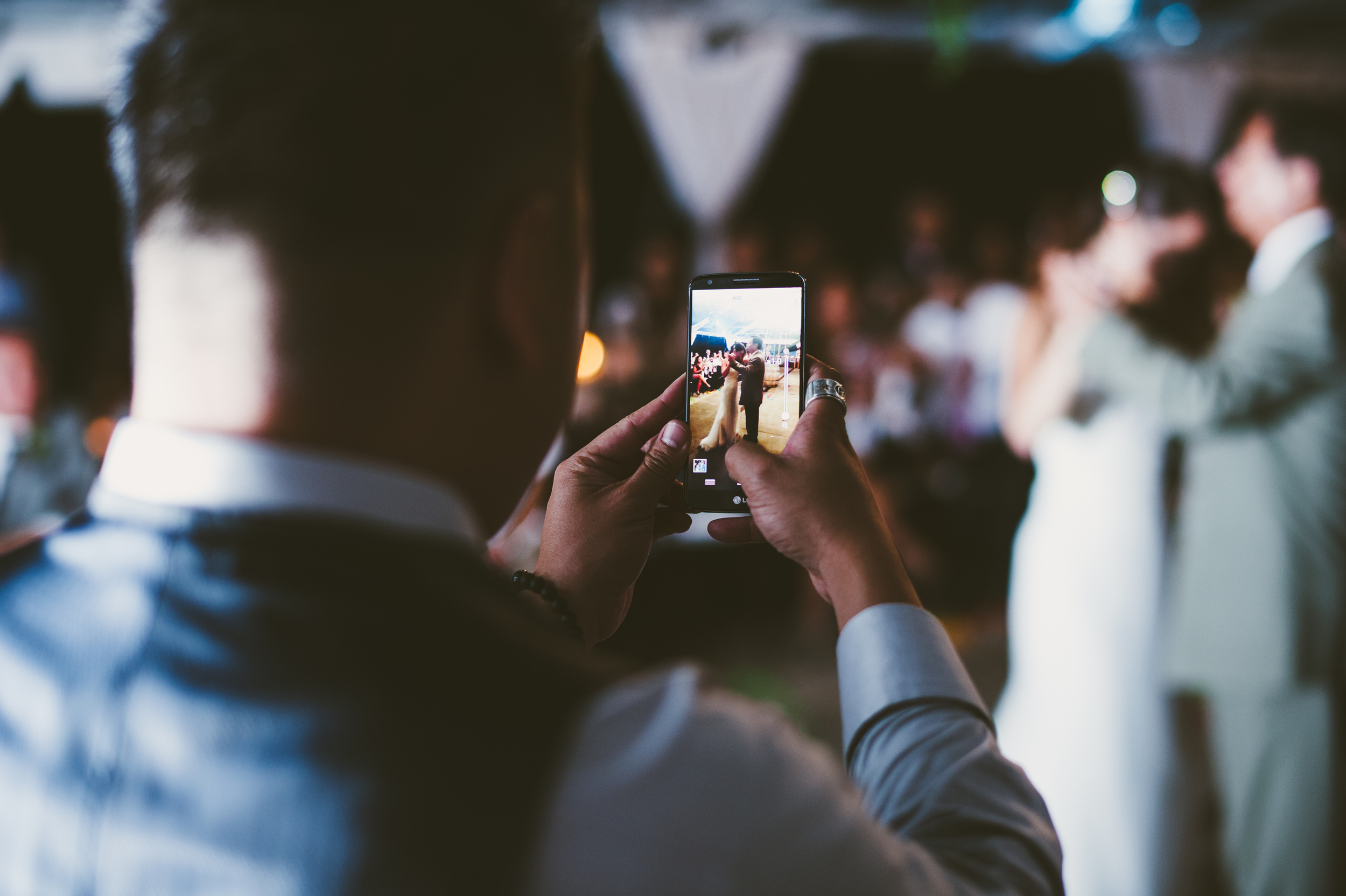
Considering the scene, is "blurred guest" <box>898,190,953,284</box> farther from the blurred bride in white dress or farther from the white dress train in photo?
the white dress train in photo

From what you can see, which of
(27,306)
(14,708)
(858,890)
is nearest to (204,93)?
(14,708)

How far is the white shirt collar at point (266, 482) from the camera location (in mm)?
387

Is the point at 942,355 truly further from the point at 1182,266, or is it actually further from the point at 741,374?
the point at 741,374

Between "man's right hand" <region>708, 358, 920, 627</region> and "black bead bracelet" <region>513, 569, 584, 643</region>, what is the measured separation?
15cm

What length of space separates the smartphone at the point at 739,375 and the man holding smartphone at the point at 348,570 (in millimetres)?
242

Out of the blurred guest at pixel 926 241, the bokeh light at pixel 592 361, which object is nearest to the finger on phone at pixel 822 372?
the bokeh light at pixel 592 361

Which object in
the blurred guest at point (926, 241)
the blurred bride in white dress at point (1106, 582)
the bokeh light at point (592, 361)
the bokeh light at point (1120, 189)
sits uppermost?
the blurred guest at point (926, 241)

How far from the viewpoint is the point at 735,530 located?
0.67 meters

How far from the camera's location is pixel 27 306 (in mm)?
4039

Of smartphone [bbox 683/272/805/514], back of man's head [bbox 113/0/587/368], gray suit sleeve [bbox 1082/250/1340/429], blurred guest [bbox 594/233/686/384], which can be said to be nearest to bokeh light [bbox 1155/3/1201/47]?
blurred guest [bbox 594/233/686/384]

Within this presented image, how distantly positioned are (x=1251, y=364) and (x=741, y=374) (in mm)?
1317

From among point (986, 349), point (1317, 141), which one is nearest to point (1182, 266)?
point (1317, 141)

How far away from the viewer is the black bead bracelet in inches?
24.8

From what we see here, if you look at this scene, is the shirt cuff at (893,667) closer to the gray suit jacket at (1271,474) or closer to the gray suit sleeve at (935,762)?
the gray suit sleeve at (935,762)
